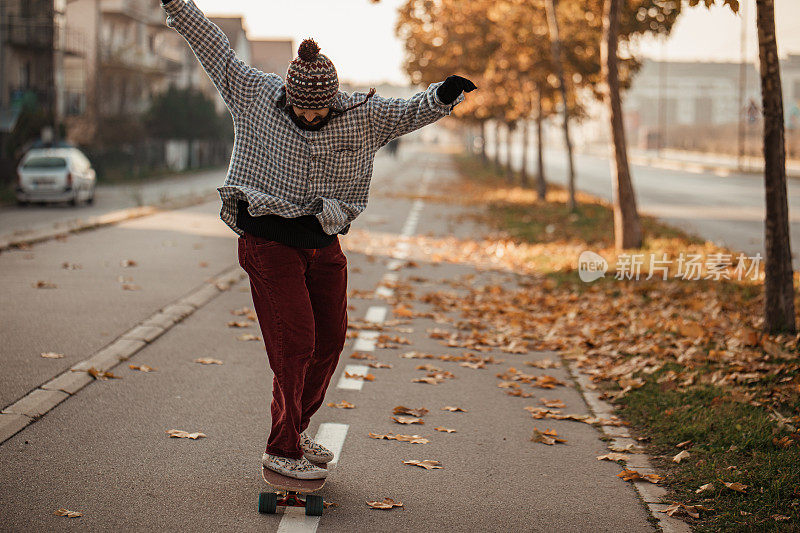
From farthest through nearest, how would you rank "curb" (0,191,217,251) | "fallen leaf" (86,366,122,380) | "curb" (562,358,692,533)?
"curb" (0,191,217,251), "fallen leaf" (86,366,122,380), "curb" (562,358,692,533)

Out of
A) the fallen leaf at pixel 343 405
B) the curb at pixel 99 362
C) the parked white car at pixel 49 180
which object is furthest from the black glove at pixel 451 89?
the parked white car at pixel 49 180

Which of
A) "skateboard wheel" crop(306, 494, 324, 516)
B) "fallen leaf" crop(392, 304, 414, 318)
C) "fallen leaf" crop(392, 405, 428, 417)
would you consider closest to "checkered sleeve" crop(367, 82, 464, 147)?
"skateboard wheel" crop(306, 494, 324, 516)

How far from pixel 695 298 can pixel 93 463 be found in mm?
7127

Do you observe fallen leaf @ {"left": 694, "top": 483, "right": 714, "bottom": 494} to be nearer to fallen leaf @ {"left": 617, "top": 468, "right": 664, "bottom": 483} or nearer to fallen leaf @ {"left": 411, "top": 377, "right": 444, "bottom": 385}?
fallen leaf @ {"left": 617, "top": 468, "right": 664, "bottom": 483}

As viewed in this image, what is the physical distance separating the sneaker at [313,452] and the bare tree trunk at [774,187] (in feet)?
15.3

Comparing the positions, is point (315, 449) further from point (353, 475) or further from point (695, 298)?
point (695, 298)

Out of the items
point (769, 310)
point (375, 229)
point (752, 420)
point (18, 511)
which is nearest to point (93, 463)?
point (18, 511)

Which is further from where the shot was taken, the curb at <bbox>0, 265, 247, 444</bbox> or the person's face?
the curb at <bbox>0, 265, 247, 444</bbox>

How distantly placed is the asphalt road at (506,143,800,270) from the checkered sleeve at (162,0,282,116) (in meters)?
11.6

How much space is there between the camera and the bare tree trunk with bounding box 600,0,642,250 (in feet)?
46.0

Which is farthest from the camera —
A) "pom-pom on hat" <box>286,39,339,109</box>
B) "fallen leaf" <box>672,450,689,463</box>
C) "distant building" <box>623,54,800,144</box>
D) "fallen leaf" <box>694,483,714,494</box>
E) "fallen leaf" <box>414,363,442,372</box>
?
"distant building" <box>623,54,800,144</box>

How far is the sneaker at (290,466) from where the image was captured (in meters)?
4.42

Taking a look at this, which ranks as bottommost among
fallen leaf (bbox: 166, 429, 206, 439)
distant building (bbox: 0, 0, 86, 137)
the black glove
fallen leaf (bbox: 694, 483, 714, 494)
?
fallen leaf (bbox: 694, 483, 714, 494)

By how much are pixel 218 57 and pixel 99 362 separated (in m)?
3.46
